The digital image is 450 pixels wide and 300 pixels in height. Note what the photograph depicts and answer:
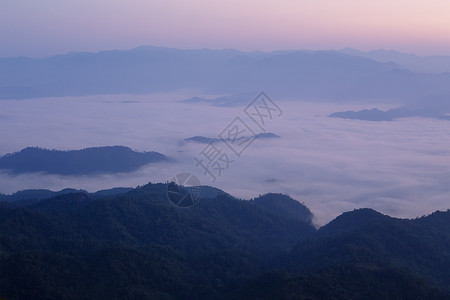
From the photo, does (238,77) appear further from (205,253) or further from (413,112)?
(205,253)

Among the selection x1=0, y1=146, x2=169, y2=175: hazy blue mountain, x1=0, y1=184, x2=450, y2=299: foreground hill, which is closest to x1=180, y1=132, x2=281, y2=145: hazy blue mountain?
x1=0, y1=146, x2=169, y2=175: hazy blue mountain

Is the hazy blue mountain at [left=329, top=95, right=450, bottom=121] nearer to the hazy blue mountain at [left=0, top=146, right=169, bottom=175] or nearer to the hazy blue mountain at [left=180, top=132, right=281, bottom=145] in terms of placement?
the hazy blue mountain at [left=180, top=132, right=281, bottom=145]

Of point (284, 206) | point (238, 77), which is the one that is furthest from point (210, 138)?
point (238, 77)

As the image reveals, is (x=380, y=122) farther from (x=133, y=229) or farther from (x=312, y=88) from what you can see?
(x=133, y=229)

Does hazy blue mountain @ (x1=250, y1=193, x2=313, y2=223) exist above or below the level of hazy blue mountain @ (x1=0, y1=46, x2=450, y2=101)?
below

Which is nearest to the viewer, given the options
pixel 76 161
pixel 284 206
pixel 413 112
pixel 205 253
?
pixel 205 253

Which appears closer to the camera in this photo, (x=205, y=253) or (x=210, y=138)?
(x=205, y=253)

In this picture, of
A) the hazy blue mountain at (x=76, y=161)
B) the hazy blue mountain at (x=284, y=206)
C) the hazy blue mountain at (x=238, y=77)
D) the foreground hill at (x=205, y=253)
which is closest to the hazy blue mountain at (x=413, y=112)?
the hazy blue mountain at (x=238, y=77)
